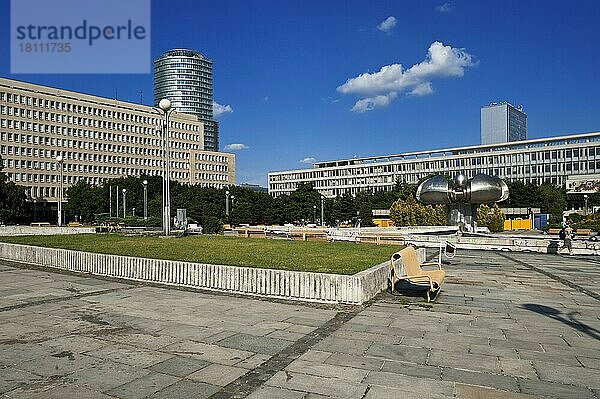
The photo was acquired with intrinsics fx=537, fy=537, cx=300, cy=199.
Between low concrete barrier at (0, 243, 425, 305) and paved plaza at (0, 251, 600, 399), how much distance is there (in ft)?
1.55

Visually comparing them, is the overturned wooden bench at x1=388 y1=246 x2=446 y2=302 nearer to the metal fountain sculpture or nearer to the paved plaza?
the paved plaza

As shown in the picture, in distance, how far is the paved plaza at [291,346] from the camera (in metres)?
5.56

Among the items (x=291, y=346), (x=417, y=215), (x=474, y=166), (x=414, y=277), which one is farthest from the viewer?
(x=474, y=166)

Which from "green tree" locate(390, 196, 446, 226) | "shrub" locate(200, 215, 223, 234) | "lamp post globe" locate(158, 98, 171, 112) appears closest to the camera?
"lamp post globe" locate(158, 98, 171, 112)

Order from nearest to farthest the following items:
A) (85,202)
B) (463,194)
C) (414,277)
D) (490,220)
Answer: (414,277)
(463,194)
(490,220)
(85,202)

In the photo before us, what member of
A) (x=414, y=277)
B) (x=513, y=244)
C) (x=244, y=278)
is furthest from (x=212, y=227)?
(x=414, y=277)

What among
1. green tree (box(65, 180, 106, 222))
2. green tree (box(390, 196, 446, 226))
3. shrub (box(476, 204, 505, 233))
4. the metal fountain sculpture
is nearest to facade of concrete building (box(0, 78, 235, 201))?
green tree (box(65, 180, 106, 222))

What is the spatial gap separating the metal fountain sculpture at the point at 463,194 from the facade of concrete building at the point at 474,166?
71849 mm

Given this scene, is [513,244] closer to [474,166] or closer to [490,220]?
[490,220]

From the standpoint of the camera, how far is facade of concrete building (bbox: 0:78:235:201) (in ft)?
334

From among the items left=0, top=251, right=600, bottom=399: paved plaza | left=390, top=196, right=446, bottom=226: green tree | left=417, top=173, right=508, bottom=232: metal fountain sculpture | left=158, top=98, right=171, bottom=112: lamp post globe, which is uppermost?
left=158, top=98, right=171, bottom=112: lamp post globe

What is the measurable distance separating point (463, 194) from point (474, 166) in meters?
91.3

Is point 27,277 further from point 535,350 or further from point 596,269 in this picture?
point 596,269

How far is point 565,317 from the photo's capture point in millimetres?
9336
